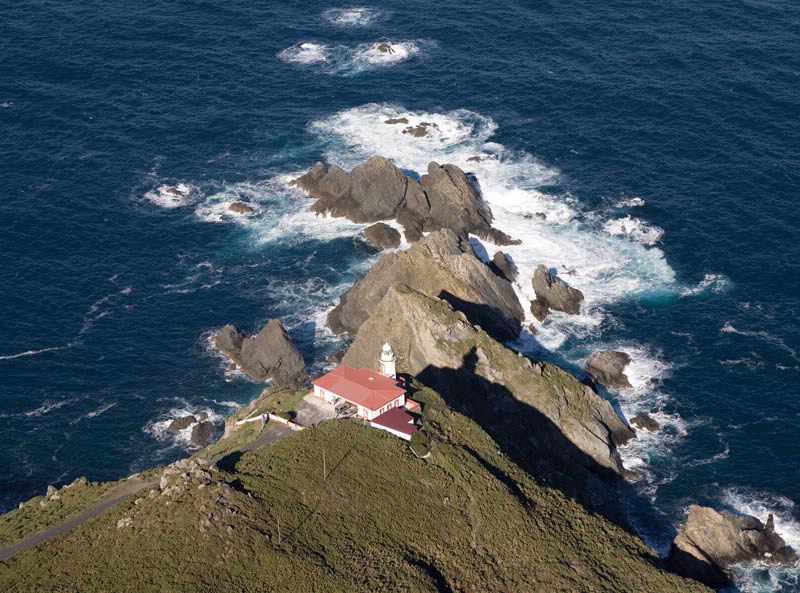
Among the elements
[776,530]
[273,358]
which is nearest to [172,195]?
[273,358]

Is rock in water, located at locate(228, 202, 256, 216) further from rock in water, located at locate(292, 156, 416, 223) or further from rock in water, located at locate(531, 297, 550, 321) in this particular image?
rock in water, located at locate(531, 297, 550, 321)

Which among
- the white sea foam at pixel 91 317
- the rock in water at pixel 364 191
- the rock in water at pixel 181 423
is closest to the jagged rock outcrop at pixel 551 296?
the rock in water at pixel 364 191

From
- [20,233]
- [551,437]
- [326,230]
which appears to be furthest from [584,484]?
[20,233]

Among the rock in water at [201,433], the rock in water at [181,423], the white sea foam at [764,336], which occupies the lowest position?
the rock in water at [181,423]

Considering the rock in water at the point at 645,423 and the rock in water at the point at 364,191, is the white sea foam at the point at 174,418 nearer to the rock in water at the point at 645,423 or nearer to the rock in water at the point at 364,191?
the rock in water at the point at 364,191

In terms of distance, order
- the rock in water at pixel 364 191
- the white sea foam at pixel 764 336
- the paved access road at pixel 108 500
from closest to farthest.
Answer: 1. the paved access road at pixel 108 500
2. the white sea foam at pixel 764 336
3. the rock in water at pixel 364 191

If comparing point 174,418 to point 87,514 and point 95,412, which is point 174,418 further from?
point 87,514
